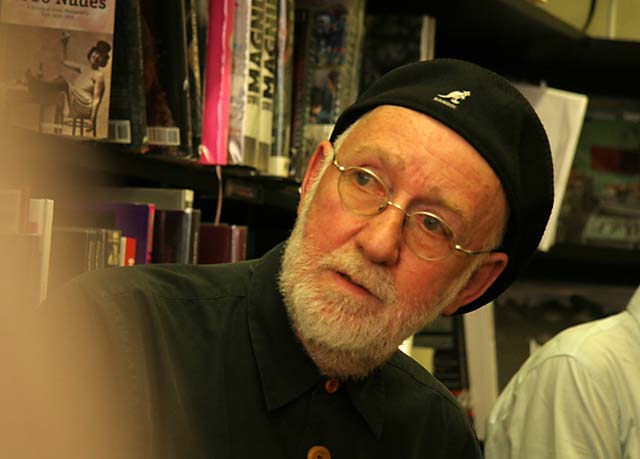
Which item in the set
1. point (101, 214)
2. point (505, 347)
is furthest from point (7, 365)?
point (505, 347)

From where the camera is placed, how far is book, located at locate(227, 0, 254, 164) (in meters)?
1.59

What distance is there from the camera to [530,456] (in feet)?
6.40

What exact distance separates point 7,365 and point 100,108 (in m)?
1.13

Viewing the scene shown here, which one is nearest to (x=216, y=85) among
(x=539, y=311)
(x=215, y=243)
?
(x=215, y=243)

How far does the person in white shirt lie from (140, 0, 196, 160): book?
3.16ft

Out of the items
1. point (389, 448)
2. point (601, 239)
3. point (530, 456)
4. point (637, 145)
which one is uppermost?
point (637, 145)

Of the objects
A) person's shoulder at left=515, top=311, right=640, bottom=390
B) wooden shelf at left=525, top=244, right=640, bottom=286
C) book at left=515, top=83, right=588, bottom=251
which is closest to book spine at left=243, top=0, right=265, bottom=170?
person's shoulder at left=515, top=311, right=640, bottom=390

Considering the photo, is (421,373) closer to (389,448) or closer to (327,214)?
(389,448)

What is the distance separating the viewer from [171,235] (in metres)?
1.52

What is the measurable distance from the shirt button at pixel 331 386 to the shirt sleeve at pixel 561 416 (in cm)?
89

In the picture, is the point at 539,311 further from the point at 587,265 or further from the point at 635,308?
the point at 635,308

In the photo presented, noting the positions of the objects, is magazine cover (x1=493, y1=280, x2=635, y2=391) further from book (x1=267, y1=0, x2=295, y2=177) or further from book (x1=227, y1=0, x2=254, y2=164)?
book (x1=227, y1=0, x2=254, y2=164)

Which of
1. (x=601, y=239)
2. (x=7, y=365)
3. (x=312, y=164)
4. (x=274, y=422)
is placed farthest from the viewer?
(x=601, y=239)

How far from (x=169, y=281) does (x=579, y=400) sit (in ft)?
3.71
